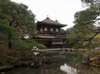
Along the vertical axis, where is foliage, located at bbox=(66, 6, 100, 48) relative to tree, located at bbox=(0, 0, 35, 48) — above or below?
below

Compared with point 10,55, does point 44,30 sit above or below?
above

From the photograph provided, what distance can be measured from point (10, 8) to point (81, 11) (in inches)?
351

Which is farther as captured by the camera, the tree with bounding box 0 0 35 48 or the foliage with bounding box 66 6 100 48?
the tree with bounding box 0 0 35 48

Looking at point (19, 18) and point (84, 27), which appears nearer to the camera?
point (84, 27)

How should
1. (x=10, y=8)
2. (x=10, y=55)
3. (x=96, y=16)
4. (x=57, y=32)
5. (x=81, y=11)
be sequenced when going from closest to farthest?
(x=96, y=16)
(x=81, y=11)
(x=10, y=55)
(x=10, y=8)
(x=57, y=32)

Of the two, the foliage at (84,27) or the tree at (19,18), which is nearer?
the foliage at (84,27)

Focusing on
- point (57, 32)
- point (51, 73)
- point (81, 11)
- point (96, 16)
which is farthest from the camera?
point (57, 32)

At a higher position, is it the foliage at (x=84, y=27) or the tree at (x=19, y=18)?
the tree at (x=19, y=18)

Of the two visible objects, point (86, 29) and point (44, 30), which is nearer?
point (86, 29)

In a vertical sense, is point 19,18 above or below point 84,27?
above

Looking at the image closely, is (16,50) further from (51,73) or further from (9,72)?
(51,73)

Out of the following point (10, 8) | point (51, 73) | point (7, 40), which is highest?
point (10, 8)

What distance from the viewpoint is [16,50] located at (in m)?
13.7

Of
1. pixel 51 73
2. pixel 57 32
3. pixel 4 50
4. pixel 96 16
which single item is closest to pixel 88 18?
pixel 96 16
